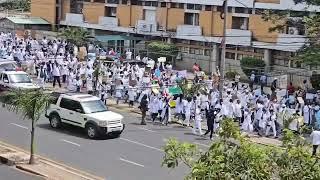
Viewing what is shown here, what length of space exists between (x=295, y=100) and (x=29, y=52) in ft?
60.5

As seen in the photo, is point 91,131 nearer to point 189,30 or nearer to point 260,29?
point 260,29

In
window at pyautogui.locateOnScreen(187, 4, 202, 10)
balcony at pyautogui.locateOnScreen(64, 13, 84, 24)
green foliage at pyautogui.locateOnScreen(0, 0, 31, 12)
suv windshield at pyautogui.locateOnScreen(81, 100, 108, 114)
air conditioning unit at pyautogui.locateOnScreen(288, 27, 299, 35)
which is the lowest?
suv windshield at pyautogui.locateOnScreen(81, 100, 108, 114)

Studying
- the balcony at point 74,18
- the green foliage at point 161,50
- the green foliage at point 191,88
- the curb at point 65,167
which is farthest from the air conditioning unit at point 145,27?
the curb at point 65,167

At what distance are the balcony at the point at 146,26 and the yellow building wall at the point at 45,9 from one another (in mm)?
11739

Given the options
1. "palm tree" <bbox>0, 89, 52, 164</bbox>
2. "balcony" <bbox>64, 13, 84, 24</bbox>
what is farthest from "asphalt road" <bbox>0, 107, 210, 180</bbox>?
"balcony" <bbox>64, 13, 84, 24</bbox>

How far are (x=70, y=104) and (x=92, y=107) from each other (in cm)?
85

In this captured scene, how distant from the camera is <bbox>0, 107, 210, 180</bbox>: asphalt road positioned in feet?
62.2

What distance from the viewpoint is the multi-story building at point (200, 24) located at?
44.2 meters

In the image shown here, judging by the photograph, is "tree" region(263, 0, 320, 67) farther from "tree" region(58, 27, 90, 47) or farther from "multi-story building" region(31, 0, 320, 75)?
"tree" region(58, 27, 90, 47)

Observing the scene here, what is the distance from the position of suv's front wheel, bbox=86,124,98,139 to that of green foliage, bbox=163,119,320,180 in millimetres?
14981

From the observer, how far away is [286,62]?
44156 mm

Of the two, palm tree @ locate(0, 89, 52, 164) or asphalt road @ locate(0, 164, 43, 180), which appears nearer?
asphalt road @ locate(0, 164, 43, 180)

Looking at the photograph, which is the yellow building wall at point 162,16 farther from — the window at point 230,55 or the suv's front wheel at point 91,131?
the suv's front wheel at point 91,131

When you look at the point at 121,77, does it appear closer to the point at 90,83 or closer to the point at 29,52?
the point at 90,83
